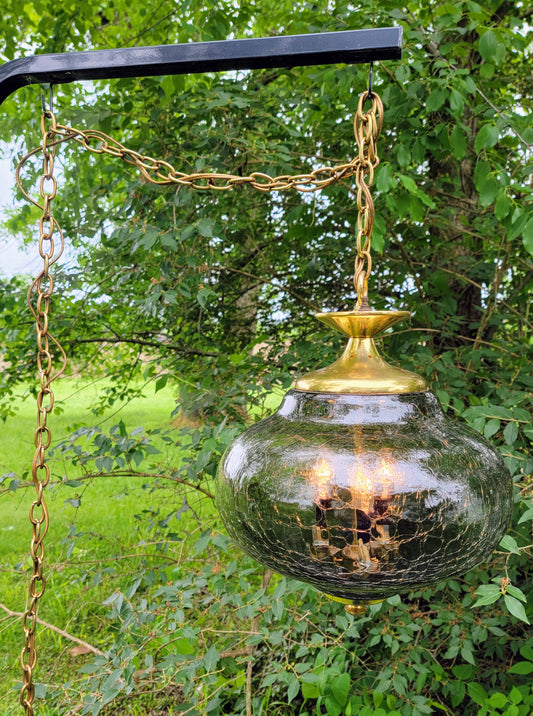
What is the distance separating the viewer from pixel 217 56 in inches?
34.6

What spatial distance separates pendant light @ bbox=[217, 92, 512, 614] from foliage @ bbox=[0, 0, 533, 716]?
68 cm

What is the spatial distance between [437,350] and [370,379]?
6.84ft

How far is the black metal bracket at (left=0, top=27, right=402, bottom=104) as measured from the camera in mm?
837

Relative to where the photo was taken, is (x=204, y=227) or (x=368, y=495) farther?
(x=204, y=227)

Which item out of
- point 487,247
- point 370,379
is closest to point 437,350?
point 487,247

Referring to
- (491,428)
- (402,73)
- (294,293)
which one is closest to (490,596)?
(491,428)

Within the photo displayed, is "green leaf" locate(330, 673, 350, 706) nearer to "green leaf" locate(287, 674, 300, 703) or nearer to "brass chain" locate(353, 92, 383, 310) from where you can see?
"green leaf" locate(287, 674, 300, 703)

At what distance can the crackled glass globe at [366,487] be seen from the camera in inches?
26.1

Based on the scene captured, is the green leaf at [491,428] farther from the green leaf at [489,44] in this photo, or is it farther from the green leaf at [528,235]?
the green leaf at [489,44]

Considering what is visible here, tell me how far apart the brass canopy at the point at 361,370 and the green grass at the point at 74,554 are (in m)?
1.57

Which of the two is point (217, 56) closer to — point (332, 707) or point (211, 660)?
point (211, 660)

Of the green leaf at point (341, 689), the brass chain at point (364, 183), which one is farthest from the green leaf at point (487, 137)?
the green leaf at point (341, 689)

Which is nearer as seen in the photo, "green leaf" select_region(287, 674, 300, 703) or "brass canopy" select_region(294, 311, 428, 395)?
"brass canopy" select_region(294, 311, 428, 395)

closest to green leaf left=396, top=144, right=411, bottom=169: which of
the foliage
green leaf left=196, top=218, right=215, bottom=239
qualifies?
the foliage
